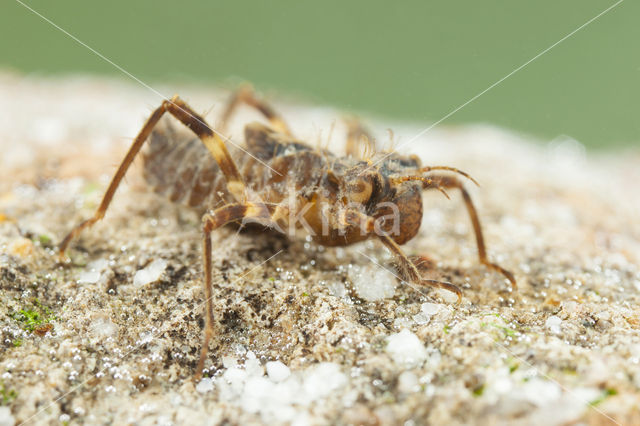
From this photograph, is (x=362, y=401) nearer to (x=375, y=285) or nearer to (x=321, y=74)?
(x=375, y=285)

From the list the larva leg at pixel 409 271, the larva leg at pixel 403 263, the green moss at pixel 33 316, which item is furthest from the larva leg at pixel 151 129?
the larva leg at pixel 409 271

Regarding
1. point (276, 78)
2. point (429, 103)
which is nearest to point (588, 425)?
point (429, 103)

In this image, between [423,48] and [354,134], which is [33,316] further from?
[423,48]

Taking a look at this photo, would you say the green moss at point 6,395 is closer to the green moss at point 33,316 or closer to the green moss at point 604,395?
the green moss at point 33,316

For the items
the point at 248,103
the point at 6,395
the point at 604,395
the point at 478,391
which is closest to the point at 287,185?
the point at 248,103

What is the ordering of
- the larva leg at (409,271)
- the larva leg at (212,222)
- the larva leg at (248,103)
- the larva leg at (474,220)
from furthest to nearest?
the larva leg at (248,103), the larva leg at (474,220), the larva leg at (409,271), the larva leg at (212,222)

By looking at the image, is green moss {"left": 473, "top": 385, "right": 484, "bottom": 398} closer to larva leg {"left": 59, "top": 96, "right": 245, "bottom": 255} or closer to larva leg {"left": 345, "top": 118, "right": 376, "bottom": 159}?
larva leg {"left": 59, "top": 96, "right": 245, "bottom": 255}

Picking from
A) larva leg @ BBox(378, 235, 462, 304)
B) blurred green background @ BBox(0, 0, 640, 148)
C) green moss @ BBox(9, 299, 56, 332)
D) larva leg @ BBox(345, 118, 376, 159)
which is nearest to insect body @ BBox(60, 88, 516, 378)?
larva leg @ BBox(378, 235, 462, 304)
